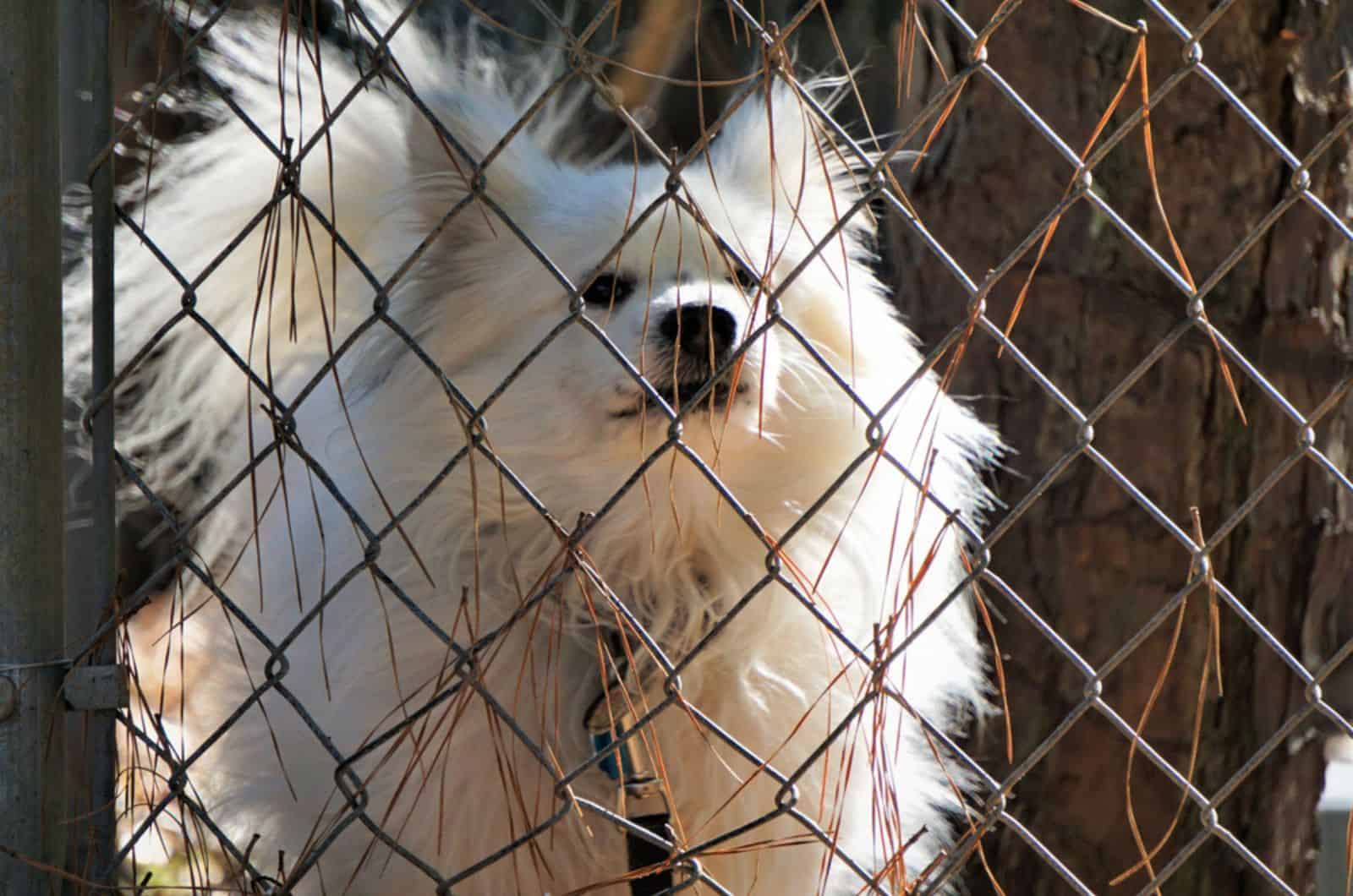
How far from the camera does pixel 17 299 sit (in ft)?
4.83

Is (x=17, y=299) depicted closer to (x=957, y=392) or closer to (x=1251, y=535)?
(x=957, y=392)

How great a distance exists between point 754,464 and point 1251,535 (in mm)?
1121

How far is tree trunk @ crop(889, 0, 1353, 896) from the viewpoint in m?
2.77

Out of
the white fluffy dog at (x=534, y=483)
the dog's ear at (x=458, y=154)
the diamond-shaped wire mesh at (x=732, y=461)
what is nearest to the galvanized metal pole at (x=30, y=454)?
the diamond-shaped wire mesh at (x=732, y=461)

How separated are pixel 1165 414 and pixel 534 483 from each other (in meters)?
1.37

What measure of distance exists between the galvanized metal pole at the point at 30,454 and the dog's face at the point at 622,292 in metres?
0.88

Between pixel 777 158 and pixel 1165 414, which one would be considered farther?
pixel 1165 414

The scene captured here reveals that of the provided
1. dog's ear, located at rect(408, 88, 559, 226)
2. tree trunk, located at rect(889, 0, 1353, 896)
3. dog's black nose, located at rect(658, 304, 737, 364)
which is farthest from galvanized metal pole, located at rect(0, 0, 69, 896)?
tree trunk, located at rect(889, 0, 1353, 896)

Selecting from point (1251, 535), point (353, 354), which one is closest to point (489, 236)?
point (353, 354)

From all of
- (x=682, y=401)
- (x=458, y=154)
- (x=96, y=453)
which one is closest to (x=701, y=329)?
(x=682, y=401)

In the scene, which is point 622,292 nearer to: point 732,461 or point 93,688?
point 732,461

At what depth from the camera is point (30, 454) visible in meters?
1.48

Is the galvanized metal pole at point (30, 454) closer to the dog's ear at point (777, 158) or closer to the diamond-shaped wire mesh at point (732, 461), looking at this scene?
the diamond-shaped wire mesh at point (732, 461)

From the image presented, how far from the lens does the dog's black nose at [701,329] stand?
2.17 metres
